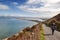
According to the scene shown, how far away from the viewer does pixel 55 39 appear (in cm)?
1269

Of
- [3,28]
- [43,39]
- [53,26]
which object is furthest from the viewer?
[3,28]

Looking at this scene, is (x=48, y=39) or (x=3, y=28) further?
(x=3, y=28)

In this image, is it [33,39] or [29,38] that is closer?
[29,38]

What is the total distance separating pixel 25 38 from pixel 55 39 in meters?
3.66

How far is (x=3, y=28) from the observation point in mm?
27609

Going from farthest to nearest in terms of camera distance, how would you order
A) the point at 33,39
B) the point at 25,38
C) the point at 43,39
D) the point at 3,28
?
the point at 3,28, the point at 43,39, the point at 33,39, the point at 25,38

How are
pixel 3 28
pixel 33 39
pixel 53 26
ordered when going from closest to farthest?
1. pixel 33 39
2. pixel 53 26
3. pixel 3 28

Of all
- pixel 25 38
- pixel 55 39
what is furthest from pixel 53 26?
pixel 25 38

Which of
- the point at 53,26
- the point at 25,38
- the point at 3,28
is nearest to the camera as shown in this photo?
the point at 25,38

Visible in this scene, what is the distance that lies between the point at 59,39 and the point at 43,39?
94 centimetres

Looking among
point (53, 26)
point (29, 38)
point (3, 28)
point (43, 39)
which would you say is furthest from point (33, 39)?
point (3, 28)

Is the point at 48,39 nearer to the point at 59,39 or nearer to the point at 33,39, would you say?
the point at 59,39

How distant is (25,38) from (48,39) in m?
3.41

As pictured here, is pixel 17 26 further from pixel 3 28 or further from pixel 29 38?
pixel 29 38
